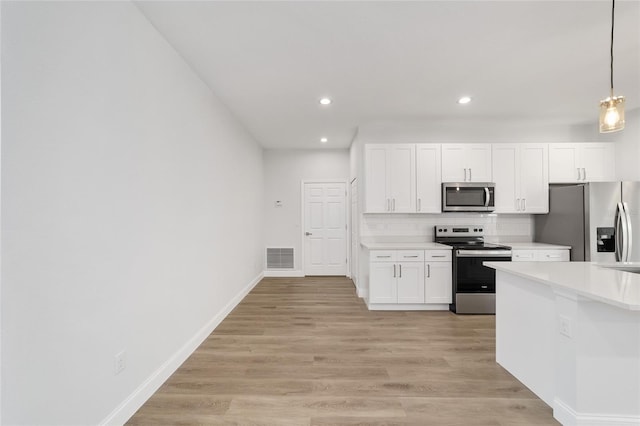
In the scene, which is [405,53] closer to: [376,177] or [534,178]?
[376,177]

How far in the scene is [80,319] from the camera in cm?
157

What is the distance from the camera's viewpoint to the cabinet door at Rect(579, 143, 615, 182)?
14.6 feet

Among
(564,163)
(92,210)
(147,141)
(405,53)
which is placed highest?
(405,53)

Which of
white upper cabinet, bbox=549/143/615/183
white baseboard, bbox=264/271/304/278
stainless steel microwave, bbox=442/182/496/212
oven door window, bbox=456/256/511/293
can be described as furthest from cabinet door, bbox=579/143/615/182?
white baseboard, bbox=264/271/304/278

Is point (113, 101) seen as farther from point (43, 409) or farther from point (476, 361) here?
point (476, 361)

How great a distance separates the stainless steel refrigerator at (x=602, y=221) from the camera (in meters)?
3.47

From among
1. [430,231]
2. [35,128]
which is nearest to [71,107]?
[35,128]

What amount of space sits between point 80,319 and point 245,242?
3424mm

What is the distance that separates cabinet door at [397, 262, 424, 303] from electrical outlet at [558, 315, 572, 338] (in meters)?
2.28

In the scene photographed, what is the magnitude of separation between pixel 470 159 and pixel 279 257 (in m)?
4.15

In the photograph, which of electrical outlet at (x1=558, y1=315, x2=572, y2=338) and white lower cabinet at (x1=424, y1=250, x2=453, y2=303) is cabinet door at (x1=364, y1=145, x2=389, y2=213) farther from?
electrical outlet at (x1=558, y1=315, x2=572, y2=338)

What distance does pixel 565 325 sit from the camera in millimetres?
1866

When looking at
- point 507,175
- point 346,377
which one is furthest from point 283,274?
point 507,175

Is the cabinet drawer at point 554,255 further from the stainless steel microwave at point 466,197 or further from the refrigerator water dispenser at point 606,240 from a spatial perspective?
the stainless steel microwave at point 466,197
